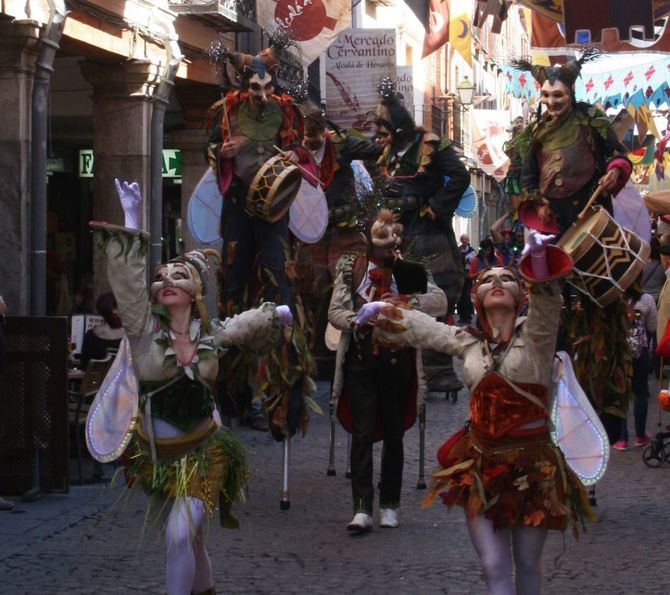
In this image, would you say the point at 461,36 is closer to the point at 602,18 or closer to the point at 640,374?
the point at 602,18

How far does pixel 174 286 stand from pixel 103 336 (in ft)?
17.1

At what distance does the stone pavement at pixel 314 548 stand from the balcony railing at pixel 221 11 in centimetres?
820

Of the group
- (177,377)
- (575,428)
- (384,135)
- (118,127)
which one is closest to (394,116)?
(384,135)

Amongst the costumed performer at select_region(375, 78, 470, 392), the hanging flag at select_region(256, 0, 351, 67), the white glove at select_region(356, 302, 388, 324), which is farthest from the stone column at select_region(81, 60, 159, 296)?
the white glove at select_region(356, 302, 388, 324)

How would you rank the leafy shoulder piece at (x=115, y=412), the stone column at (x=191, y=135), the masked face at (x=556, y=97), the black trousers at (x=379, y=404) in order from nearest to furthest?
the leafy shoulder piece at (x=115, y=412)
the black trousers at (x=379, y=404)
the masked face at (x=556, y=97)
the stone column at (x=191, y=135)

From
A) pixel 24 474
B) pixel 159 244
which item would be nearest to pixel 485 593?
pixel 24 474

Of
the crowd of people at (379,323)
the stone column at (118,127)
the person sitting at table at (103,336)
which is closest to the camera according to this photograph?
the crowd of people at (379,323)

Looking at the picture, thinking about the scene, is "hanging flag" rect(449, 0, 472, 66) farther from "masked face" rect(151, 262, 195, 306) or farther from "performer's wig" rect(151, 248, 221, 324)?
"masked face" rect(151, 262, 195, 306)

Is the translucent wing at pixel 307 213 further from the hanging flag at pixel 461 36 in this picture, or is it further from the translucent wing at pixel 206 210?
the hanging flag at pixel 461 36

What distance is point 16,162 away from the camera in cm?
1266

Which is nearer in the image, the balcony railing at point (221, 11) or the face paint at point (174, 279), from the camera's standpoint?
the face paint at point (174, 279)

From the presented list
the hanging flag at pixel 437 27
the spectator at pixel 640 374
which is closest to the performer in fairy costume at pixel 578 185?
the spectator at pixel 640 374

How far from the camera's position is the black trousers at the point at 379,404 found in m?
8.55

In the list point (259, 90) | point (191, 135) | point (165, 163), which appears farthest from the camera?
point (165, 163)
